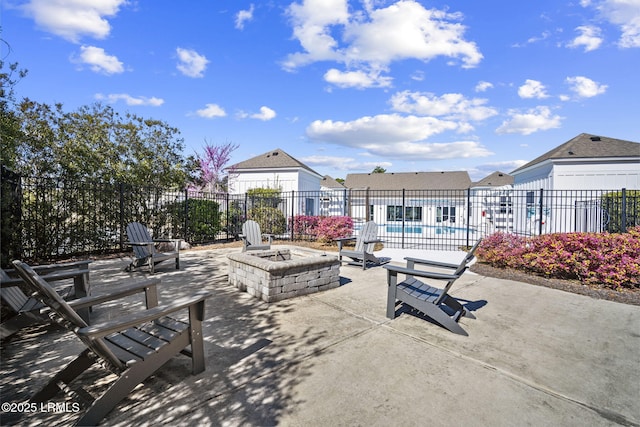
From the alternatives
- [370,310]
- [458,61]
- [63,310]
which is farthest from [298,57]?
[63,310]

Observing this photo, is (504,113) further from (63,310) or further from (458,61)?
(63,310)

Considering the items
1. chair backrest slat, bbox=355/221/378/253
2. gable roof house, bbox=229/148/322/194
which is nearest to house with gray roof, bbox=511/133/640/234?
chair backrest slat, bbox=355/221/378/253

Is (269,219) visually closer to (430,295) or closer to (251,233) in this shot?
(251,233)

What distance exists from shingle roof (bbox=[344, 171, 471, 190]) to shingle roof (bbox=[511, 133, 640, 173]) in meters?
13.8

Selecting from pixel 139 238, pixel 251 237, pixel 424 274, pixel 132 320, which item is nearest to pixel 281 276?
pixel 424 274

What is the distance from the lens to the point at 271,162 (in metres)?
21.3

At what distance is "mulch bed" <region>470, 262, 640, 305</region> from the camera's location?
16.9ft

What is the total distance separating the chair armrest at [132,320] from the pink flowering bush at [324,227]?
8902 millimetres

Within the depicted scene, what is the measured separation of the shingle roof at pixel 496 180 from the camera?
3319cm

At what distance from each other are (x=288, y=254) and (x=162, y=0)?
22.2ft

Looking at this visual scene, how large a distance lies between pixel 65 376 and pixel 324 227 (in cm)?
982

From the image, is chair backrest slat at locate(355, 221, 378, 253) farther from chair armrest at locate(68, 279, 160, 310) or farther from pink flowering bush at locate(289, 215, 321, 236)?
pink flowering bush at locate(289, 215, 321, 236)

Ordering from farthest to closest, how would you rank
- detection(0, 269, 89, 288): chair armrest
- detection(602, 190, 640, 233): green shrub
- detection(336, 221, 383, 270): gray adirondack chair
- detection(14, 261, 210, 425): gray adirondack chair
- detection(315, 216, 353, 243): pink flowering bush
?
detection(315, 216, 353, 243): pink flowering bush
detection(602, 190, 640, 233): green shrub
detection(336, 221, 383, 270): gray adirondack chair
detection(0, 269, 89, 288): chair armrest
detection(14, 261, 210, 425): gray adirondack chair

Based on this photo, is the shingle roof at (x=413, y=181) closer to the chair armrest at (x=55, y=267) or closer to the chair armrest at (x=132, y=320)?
the chair armrest at (x=55, y=267)
